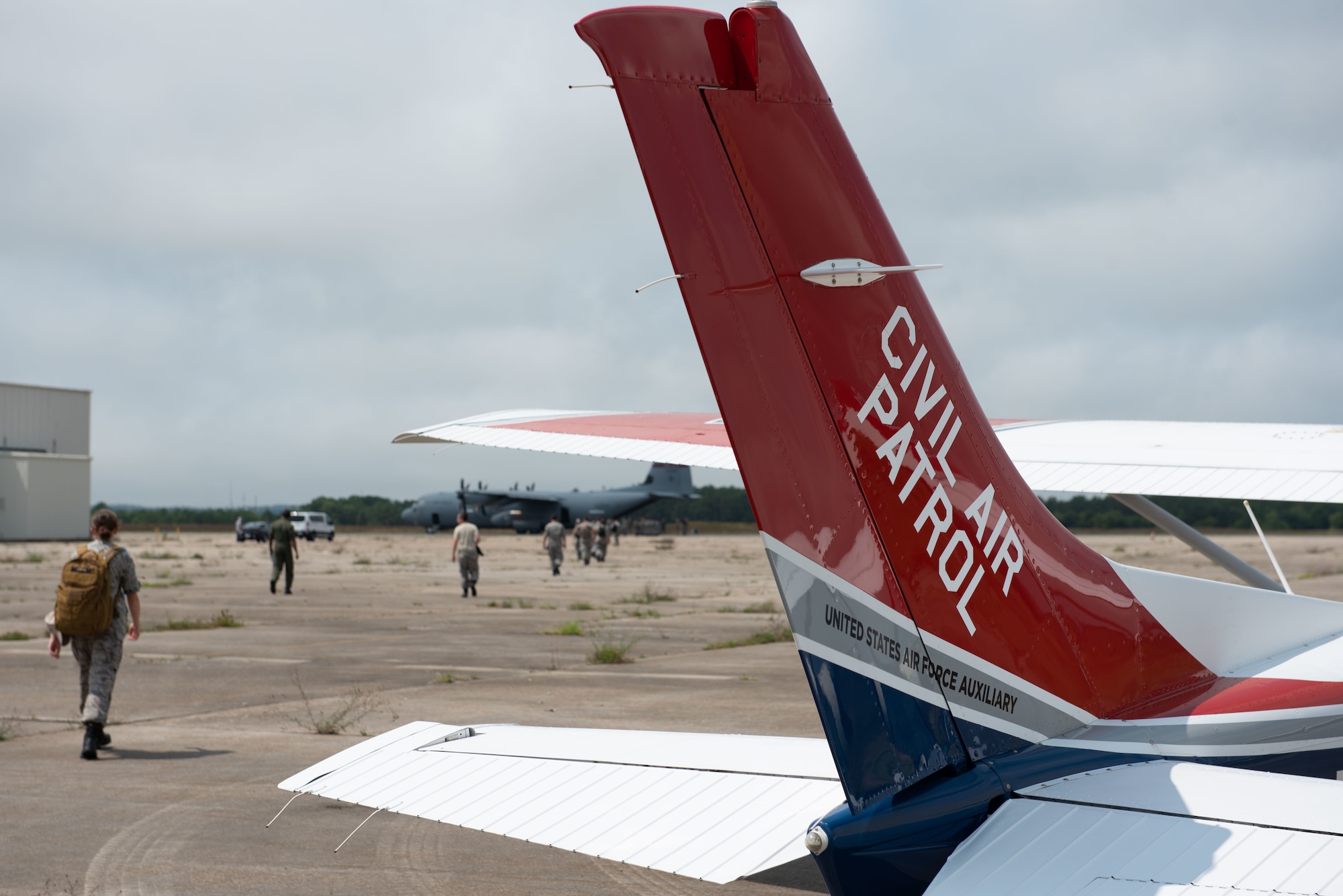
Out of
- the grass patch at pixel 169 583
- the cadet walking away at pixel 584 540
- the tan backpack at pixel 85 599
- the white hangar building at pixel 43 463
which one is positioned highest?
the white hangar building at pixel 43 463

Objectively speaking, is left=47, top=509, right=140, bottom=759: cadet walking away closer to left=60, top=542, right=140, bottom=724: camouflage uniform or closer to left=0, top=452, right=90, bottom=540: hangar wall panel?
left=60, top=542, right=140, bottom=724: camouflage uniform

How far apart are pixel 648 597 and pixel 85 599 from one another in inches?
690

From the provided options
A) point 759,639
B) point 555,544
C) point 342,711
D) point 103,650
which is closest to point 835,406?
point 103,650

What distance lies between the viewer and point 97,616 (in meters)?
8.16

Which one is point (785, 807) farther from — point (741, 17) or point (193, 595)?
point (193, 595)

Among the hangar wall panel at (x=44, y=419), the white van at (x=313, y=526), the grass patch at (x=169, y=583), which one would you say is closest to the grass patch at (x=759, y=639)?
the grass patch at (x=169, y=583)

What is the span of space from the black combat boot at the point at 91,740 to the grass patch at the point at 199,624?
10186mm

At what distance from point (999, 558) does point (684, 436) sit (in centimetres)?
176

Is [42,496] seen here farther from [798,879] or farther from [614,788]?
[614,788]

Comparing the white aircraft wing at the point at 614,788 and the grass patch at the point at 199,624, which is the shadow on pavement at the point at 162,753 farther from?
the grass patch at the point at 199,624

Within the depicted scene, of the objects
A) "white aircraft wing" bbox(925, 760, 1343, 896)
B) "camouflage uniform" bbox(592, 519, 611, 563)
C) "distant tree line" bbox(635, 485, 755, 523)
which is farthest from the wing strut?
"distant tree line" bbox(635, 485, 755, 523)

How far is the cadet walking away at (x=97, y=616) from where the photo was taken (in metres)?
8.15

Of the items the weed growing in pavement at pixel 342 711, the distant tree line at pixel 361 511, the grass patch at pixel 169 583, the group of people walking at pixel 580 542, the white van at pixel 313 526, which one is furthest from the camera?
the distant tree line at pixel 361 511

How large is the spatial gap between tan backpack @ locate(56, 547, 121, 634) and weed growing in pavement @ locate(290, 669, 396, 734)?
2034 mm
